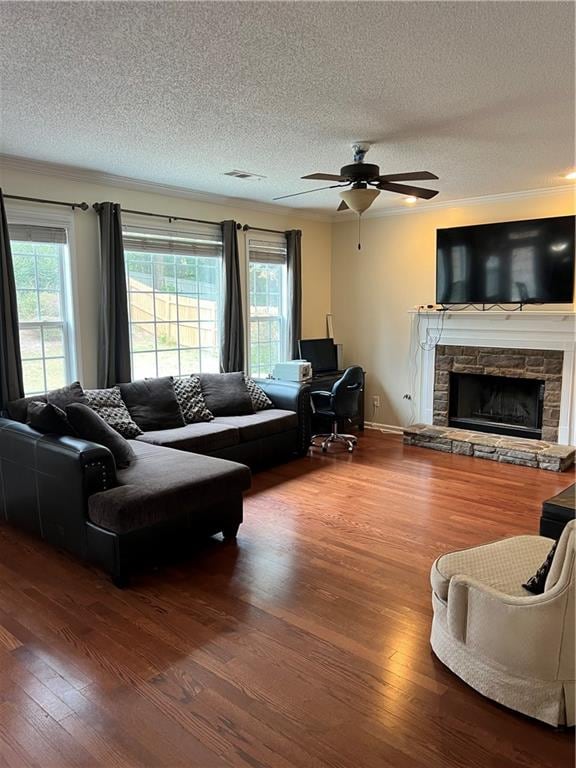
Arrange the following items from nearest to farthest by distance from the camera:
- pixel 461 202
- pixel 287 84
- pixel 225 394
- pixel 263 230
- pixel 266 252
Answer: pixel 287 84 → pixel 225 394 → pixel 461 202 → pixel 263 230 → pixel 266 252

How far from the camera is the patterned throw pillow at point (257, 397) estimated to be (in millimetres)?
5430

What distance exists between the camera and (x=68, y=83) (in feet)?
8.68

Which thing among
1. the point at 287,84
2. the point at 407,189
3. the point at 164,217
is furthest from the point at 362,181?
the point at 164,217

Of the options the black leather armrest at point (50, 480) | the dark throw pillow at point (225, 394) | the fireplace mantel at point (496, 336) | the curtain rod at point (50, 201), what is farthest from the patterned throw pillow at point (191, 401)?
the fireplace mantel at point (496, 336)

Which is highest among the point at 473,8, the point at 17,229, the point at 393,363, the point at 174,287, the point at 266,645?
the point at 473,8

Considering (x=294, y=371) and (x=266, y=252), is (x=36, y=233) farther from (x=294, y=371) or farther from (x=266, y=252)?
(x=294, y=371)

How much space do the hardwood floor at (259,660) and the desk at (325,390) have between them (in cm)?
226

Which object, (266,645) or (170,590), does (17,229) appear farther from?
(266,645)

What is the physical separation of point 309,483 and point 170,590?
198 cm

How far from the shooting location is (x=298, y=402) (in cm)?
541

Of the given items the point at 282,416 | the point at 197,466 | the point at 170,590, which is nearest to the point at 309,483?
the point at 282,416

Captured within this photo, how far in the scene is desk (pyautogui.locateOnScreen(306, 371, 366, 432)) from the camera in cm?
607

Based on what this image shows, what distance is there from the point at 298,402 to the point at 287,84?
321 cm

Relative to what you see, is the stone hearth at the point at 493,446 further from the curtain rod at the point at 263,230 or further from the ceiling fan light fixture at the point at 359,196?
the ceiling fan light fixture at the point at 359,196
